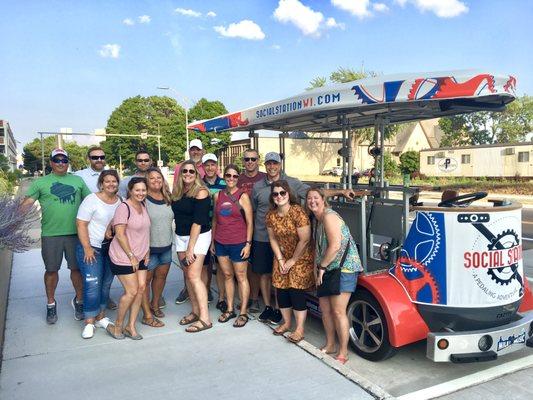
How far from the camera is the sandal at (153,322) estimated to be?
422 centimetres

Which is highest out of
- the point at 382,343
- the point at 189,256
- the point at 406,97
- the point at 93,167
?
the point at 406,97

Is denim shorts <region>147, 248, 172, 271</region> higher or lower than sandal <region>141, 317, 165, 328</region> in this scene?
higher

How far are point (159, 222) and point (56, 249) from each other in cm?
110

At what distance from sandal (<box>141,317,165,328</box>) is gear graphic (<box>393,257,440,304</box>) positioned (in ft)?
7.94

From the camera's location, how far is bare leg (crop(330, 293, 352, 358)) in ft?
11.1

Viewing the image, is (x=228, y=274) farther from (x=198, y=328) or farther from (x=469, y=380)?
(x=469, y=380)

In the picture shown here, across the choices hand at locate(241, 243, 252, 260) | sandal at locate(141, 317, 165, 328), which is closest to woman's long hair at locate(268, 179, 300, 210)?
hand at locate(241, 243, 252, 260)

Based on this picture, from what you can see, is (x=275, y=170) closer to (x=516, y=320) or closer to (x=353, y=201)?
(x=353, y=201)

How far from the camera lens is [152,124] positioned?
57.6m

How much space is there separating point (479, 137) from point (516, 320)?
55037 mm

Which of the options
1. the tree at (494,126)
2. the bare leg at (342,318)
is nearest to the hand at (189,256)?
the bare leg at (342,318)

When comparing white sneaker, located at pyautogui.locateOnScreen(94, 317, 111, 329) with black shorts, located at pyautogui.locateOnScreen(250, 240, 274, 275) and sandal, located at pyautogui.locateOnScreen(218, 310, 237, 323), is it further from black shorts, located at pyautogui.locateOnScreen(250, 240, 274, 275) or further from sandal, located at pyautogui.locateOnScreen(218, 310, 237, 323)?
black shorts, located at pyautogui.locateOnScreen(250, 240, 274, 275)

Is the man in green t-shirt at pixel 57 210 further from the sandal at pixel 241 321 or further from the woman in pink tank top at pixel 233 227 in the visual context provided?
the sandal at pixel 241 321

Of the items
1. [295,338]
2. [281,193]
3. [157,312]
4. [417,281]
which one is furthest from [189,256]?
[417,281]
